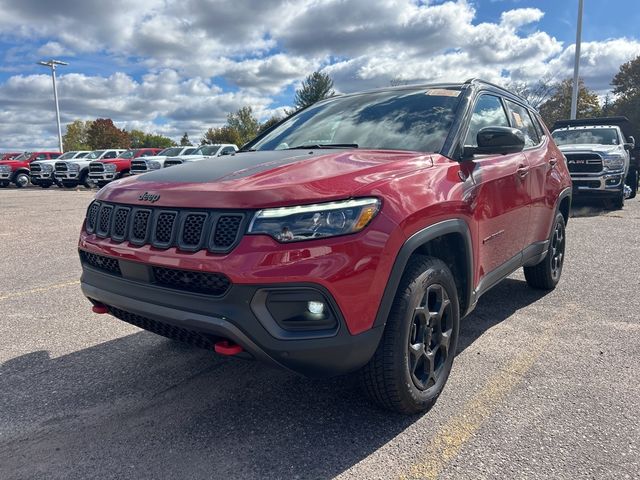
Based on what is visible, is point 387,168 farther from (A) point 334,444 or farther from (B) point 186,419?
(B) point 186,419

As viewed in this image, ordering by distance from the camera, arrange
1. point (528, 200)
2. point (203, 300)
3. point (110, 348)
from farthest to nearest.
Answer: point (528, 200), point (110, 348), point (203, 300)

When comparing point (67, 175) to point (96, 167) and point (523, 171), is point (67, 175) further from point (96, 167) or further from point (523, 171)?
point (523, 171)

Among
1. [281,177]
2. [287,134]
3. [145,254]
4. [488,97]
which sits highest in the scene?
[488,97]

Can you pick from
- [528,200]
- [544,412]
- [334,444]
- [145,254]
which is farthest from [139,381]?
[528,200]

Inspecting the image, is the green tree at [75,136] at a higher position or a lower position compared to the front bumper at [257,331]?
higher

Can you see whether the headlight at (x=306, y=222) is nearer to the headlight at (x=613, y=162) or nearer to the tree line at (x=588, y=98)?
the headlight at (x=613, y=162)

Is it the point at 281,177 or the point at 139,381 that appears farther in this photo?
the point at 139,381

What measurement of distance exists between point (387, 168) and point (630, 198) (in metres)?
15.2

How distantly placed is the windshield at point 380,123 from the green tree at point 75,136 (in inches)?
4131

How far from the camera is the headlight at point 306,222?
2.07 m

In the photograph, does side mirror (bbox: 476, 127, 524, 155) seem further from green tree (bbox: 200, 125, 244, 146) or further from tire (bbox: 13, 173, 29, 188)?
green tree (bbox: 200, 125, 244, 146)

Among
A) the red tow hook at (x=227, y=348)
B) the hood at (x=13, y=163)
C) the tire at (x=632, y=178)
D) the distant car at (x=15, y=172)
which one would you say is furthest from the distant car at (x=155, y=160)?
the red tow hook at (x=227, y=348)

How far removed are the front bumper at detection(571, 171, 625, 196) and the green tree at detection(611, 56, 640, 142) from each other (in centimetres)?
→ 4264

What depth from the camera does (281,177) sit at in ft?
7.50
